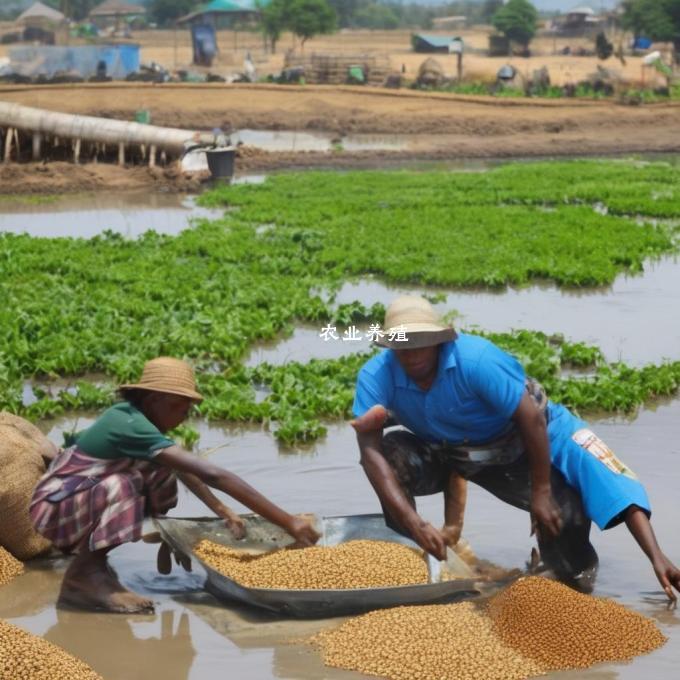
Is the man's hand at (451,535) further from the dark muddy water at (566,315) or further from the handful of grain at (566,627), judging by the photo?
the dark muddy water at (566,315)

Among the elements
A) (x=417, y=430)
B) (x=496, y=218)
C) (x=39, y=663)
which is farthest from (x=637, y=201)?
(x=39, y=663)

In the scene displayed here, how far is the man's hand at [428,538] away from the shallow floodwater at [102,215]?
12.8 meters

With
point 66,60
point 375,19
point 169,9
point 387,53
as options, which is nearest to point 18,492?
point 66,60

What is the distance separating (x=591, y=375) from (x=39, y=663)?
5.77 m

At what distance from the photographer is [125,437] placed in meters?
5.21

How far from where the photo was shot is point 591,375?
30.5 feet

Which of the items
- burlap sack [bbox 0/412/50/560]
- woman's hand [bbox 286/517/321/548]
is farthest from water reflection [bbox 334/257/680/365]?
woman's hand [bbox 286/517/321/548]

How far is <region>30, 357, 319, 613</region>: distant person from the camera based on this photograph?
17.1 feet

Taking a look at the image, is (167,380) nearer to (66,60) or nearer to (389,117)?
(389,117)

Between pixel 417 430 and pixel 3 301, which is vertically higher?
pixel 417 430

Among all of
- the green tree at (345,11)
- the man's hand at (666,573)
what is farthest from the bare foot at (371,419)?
the green tree at (345,11)

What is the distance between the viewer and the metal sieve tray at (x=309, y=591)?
5023 mm

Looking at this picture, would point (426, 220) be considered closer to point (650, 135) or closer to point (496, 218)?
point (496, 218)

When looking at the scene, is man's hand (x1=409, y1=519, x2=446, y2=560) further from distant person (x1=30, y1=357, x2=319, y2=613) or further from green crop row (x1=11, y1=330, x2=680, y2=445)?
green crop row (x1=11, y1=330, x2=680, y2=445)
